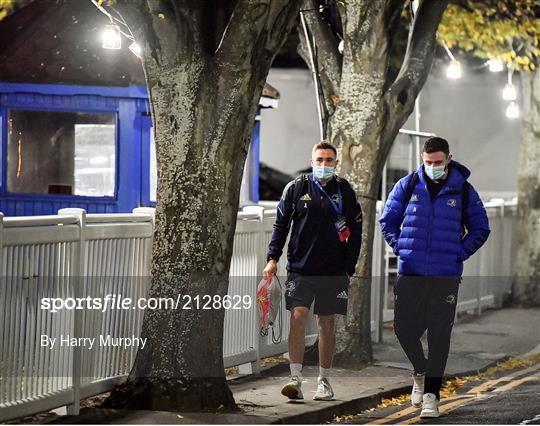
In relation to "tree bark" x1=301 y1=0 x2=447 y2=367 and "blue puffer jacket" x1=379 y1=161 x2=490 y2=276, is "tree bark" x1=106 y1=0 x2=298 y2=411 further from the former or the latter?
"tree bark" x1=301 y1=0 x2=447 y2=367

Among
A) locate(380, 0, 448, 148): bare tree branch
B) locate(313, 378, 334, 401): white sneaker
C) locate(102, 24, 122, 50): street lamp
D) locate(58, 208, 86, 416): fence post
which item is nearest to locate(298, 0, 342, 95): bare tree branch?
locate(380, 0, 448, 148): bare tree branch

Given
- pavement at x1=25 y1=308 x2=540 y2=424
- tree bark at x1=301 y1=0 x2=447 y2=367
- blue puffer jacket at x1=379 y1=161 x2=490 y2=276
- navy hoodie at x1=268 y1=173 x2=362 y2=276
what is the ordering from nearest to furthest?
pavement at x1=25 y1=308 x2=540 y2=424 < blue puffer jacket at x1=379 y1=161 x2=490 y2=276 < navy hoodie at x1=268 y1=173 x2=362 y2=276 < tree bark at x1=301 y1=0 x2=447 y2=367

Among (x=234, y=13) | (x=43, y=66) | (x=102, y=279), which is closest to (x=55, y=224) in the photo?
(x=102, y=279)

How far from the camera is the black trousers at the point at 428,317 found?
11141 millimetres

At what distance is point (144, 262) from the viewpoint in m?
11.7

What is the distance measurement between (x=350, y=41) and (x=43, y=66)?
5.87 meters

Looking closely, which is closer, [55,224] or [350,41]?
[55,224]

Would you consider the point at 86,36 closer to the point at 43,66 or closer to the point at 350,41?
the point at 43,66

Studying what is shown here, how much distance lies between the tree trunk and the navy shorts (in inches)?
387

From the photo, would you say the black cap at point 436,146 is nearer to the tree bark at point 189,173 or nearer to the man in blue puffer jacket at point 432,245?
the man in blue puffer jacket at point 432,245

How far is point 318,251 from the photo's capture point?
449 inches

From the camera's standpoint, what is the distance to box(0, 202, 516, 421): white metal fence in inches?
387

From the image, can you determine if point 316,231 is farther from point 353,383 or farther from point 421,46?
point 421,46

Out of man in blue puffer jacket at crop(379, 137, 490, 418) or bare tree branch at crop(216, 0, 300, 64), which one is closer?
bare tree branch at crop(216, 0, 300, 64)
